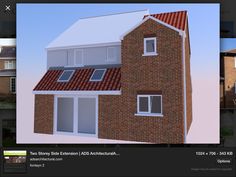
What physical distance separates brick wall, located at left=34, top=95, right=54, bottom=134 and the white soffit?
1.10 m

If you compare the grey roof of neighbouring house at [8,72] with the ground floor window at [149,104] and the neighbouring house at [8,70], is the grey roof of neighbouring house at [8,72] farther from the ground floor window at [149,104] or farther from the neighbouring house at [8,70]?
the ground floor window at [149,104]

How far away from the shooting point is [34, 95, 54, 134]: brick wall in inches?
268

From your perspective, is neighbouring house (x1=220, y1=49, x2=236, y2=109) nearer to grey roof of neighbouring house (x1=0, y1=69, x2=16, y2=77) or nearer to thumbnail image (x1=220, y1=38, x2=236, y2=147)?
thumbnail image (x1=220, y1=38, x2=236, y2=147)

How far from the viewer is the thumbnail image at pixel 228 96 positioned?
239 inches

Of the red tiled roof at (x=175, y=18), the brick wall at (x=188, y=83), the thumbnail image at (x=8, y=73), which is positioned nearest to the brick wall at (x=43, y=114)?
the thumbnail image at (x=8, y=73)

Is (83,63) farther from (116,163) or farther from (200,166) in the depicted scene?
(200,166)

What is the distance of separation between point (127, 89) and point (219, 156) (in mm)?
2213

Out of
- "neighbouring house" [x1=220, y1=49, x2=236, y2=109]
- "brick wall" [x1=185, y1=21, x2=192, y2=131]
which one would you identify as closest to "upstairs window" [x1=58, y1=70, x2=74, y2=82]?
"brick wall" [x1=185, y1=21, x2=192, y2=131]

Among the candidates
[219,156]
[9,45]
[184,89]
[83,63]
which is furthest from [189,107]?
[9,45]

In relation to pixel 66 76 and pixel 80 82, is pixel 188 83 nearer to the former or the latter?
pixel 80 82

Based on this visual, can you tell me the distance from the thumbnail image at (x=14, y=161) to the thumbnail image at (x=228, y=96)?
11.6ft

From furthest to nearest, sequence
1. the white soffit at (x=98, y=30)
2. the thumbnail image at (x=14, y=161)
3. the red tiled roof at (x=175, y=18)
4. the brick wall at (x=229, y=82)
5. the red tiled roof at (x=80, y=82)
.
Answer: the red tiled roof at (x=80, y=82) < the white soffit at (x=98, y=30) < the brick wall at (x=229, y=82) < the red tiled roof at (x=175, y=18) < the thumbnail image at (x=14, y=161)

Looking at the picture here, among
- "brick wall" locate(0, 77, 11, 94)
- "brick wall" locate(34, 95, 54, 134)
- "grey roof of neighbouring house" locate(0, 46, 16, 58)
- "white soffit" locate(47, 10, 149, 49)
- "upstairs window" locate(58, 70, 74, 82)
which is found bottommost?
"brick wall" locate(34, 95, 54, 134)

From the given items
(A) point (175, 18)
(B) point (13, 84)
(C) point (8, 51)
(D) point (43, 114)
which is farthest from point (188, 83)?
(C) point (8, 51)
